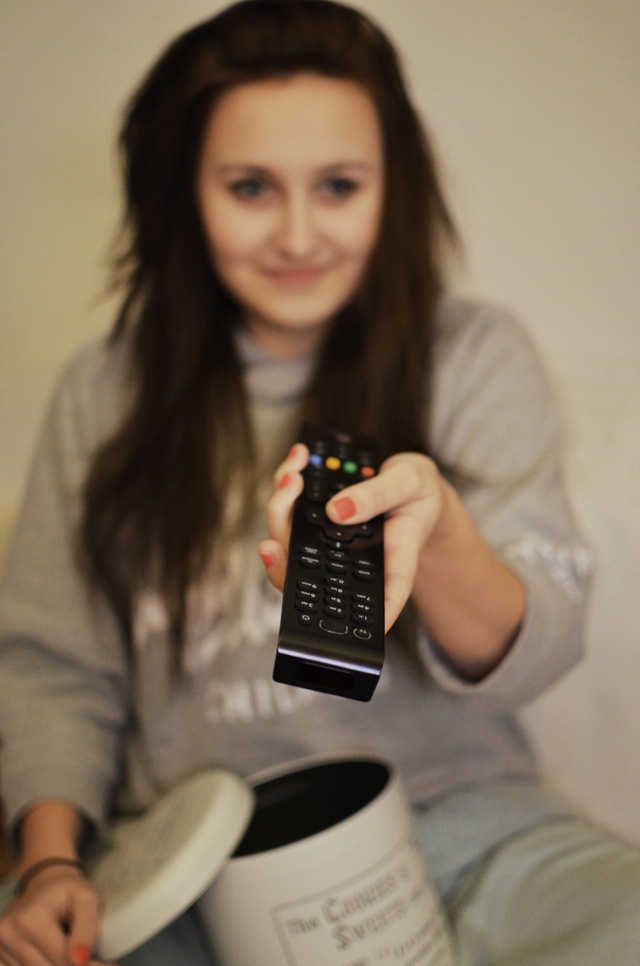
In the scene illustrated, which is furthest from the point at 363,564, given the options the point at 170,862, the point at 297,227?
the point at 297,227

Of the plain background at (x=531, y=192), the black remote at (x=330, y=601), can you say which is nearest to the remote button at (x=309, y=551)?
the black remote at (x=330, y=601)

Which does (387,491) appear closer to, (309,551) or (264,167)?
(309,551)

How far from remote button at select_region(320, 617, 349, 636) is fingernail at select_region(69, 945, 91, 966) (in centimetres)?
29

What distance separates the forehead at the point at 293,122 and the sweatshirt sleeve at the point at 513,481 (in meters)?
0.18

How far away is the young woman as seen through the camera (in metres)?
0.59

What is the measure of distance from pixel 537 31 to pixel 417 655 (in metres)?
0.60

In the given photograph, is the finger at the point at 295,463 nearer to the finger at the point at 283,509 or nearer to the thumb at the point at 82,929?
the finger at the point at 283,509

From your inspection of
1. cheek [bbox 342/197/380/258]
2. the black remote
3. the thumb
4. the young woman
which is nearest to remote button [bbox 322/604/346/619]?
the black remote

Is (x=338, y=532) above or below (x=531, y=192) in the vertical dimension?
below

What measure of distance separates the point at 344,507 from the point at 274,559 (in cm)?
4

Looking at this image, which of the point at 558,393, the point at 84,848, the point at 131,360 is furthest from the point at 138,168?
the point at 84,848

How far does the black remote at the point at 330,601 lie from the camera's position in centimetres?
36

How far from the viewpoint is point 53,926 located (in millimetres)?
531

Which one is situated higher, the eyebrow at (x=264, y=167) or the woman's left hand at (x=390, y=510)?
the eyebrow at (x=264, y=167)
